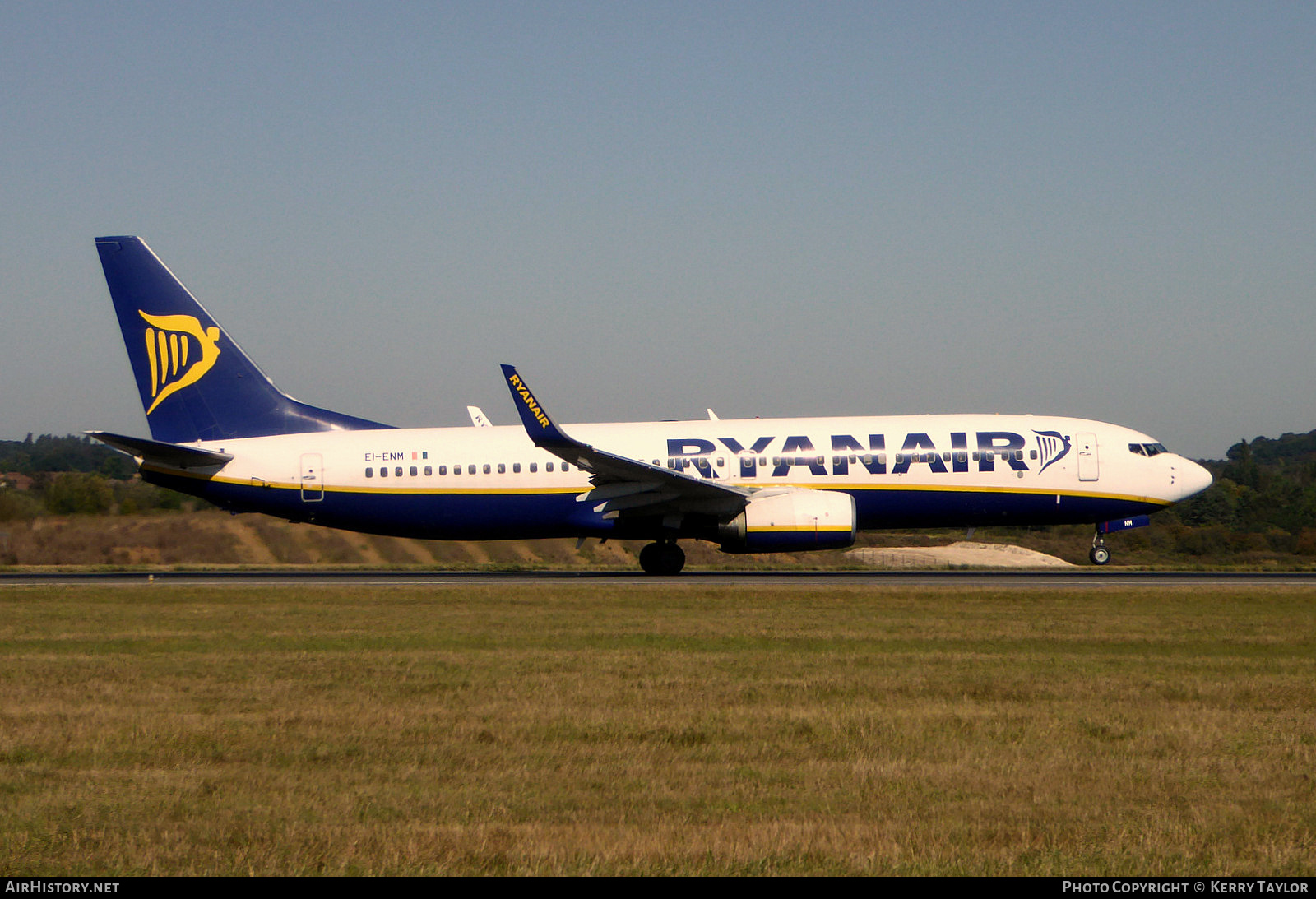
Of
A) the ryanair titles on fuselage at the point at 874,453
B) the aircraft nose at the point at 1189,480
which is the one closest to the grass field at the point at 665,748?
the ryanair titles on fuselage at the point at 874,453

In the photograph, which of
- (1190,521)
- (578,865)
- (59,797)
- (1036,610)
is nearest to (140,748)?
(59,797)

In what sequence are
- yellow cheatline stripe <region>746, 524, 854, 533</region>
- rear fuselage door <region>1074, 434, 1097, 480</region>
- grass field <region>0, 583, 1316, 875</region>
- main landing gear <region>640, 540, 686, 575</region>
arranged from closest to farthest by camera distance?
grass field <region>0, 583, 1316, 875</region>
yellow cheatline stripe <region>746, 524, 854, 533</region>
rear fuselage door <region>1074, 434, 1097, 480</region>
main landing gear <region>640, 540, 686, 575</region>

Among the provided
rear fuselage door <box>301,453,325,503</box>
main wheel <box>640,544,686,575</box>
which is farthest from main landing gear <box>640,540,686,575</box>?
rear fuselage door <box>301,453,325,503</box>

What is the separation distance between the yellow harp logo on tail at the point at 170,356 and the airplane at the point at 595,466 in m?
0.04

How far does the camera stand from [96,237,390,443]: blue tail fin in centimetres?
3131

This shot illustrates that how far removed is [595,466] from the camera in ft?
93.1

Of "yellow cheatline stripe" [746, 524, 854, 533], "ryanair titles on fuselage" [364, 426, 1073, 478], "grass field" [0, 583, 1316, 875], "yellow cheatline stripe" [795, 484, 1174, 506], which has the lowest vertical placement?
"grass field" [0, 583, 1316, 875]

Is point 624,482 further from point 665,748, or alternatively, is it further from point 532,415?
point 665,748

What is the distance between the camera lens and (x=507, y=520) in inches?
1193

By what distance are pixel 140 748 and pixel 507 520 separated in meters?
20.9

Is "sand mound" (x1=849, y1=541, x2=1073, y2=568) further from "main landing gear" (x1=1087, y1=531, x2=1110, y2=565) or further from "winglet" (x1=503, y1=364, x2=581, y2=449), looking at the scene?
"winglet" (x1=503, y1=364, x2=581, y2=449)

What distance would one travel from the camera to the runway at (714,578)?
1054 inches

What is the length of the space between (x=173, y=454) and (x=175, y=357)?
113 inches

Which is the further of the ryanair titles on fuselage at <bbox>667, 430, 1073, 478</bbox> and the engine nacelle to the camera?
the ryanair titles on fuselage at <bbox>667, 430, 1073, 478</bbox>
